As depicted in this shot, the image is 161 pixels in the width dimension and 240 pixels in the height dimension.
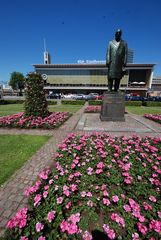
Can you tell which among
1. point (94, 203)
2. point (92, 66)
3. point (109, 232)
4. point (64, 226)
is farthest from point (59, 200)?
point (92, 66)

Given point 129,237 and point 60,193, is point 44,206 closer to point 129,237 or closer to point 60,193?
point 60,193

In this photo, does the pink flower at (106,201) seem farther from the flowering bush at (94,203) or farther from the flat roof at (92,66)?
the flat roof at (92,66)

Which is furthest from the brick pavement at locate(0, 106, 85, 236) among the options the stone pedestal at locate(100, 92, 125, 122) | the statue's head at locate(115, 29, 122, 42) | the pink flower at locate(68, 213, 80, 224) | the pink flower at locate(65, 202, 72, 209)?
the statue's head at locate(115, 29, 122, 42)

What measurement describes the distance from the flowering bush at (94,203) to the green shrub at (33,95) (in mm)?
6253

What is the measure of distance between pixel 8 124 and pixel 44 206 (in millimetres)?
6894

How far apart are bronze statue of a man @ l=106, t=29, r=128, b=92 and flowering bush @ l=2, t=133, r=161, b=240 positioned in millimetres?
6529

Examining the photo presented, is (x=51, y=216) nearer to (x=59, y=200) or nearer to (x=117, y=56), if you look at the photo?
(x=59, y=200)

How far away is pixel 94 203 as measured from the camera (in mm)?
2312

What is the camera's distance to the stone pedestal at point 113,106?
9.02 m

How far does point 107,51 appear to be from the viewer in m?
8.70

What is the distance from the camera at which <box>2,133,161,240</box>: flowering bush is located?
6.15 ft

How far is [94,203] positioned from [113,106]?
7.46m

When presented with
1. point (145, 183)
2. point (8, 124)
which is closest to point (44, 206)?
point (145, 183)

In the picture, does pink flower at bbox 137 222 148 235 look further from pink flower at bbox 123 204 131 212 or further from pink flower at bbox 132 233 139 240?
pink flower at bbox 123 204 131 212
